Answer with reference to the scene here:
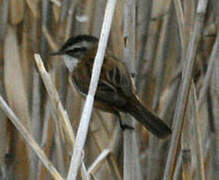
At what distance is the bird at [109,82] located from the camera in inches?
68.0

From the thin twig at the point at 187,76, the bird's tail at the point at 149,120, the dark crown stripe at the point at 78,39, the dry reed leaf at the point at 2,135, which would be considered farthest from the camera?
the dry reed leaf at the point at 2,135

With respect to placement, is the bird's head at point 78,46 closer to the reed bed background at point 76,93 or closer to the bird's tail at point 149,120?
the reed bed background at point 76,93

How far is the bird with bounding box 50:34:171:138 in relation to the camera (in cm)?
173

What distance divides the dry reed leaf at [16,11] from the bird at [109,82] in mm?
218

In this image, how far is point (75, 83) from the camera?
200 centimetres

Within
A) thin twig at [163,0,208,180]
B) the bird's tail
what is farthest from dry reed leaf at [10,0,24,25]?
thin twig at [163,0,208,180]

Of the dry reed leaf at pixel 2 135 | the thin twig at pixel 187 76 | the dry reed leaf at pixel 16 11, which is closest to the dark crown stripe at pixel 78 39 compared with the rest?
the dry reed leaf at pixel 16 11

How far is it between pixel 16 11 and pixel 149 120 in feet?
2.41

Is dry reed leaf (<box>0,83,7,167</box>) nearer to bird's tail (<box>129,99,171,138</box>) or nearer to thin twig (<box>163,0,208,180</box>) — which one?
bird's tail (<box>129,99,171,138</box>)

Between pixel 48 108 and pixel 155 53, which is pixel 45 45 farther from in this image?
pixel 155 53

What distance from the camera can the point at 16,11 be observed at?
204 centimetres

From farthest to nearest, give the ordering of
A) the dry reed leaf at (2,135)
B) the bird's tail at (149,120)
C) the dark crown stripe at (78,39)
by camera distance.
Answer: the dry reed leaf at (2,135), the dark crown stripe at (78,39), the bird's tail at (149,120)

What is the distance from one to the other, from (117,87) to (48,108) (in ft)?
1.02

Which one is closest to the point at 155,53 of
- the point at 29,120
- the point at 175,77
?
the point at 175,77
